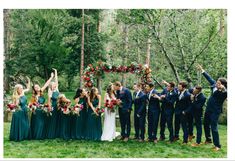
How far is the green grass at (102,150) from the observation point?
30.2 ft

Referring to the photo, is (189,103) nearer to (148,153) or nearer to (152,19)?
(148,153)

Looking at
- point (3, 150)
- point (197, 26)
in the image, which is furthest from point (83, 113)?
point (197, 26)

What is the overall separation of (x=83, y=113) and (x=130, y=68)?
7.34ft

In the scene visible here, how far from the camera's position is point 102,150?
9625mm

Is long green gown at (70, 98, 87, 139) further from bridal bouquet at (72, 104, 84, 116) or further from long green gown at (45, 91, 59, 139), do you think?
long green gown at (45, 91, 59, 139)

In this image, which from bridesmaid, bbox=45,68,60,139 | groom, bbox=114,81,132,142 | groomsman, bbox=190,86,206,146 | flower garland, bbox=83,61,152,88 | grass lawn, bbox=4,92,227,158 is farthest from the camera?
flower garland, bbox=83,61,152,88

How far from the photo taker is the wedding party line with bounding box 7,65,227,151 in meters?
10.6

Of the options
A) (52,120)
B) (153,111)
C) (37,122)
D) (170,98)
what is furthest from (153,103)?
(37,122)

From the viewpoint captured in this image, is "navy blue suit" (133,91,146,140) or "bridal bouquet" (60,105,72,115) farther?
"bridal bouquet" (60,105,72,115)

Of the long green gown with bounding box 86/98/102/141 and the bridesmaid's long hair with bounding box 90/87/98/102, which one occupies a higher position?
the bridesmaid's long hair with bounding box 90/87/98/102

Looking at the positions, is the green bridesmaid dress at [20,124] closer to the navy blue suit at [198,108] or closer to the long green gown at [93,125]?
the long green gown at [93,125]

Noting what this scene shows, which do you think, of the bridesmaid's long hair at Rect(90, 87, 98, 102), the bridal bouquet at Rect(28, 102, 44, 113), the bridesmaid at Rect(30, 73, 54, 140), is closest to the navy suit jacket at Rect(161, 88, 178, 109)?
the bridesmaid's long hair at Rect(90, 87, 98, 102)

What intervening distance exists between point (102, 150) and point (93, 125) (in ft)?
4.76

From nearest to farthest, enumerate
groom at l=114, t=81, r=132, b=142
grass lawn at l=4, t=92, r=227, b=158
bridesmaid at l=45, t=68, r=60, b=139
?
grass lawn at l=4, t=92, r=227, b=158 → groom at l=114, t=81, r=132, b=142 → bridesmaid at l=45, t=68, r=60, b=139
